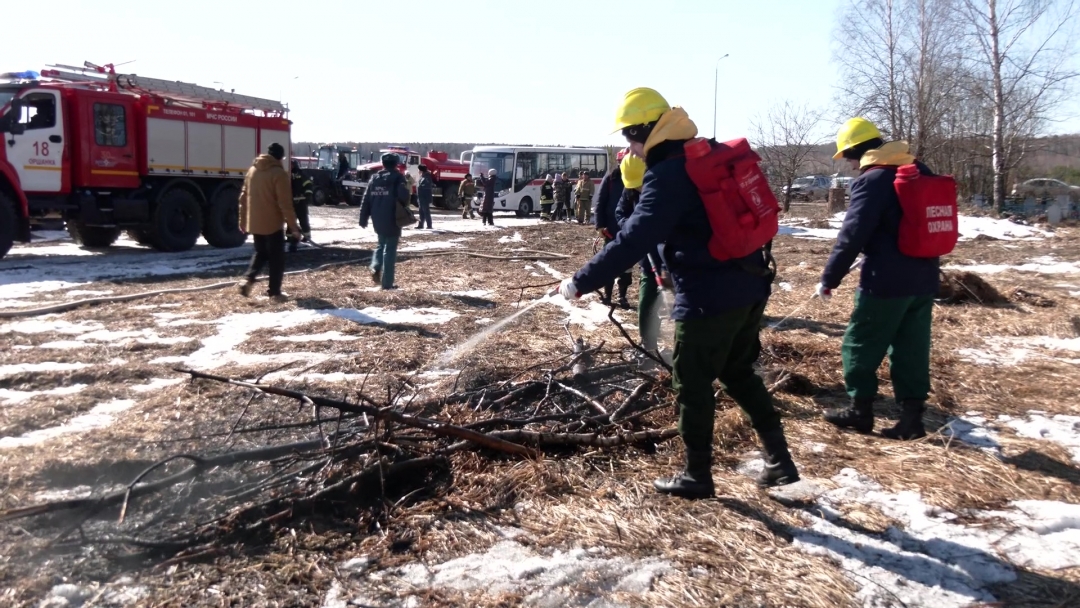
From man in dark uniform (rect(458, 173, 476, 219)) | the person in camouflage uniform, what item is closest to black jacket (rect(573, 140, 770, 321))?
the person in camouflage uniform

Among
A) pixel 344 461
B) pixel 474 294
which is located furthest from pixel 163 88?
pixel 344 461

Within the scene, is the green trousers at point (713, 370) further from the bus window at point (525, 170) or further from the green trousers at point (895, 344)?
the bus window at point (525, 170)

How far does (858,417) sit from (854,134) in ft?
5.18

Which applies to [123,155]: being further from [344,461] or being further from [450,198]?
[450,198]

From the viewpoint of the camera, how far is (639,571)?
3.08 m

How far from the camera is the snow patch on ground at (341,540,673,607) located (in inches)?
115

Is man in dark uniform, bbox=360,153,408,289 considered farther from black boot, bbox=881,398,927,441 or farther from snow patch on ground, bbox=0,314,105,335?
black boot, bbox=881,398,927,441

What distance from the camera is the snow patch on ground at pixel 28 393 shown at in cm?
528

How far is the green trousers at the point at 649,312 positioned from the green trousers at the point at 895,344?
1738mm

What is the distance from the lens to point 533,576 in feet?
10.0

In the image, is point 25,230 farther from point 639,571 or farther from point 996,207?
point 996,207

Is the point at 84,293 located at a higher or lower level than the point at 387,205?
lower

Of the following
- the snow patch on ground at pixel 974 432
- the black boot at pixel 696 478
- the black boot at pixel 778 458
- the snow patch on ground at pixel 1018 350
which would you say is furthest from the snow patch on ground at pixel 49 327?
the snow patch on ground at pixel 1018 350

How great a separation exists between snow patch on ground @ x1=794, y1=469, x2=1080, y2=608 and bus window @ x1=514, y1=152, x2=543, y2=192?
28150mm
